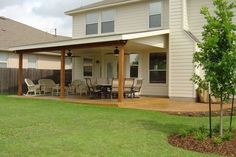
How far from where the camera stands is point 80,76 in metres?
24.7

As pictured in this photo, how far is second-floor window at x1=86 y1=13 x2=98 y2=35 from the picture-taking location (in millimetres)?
23172

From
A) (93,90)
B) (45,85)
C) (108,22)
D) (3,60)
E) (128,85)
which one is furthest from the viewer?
(3,60)

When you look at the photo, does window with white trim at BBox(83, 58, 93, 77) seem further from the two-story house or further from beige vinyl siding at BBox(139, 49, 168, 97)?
beige vinyl siding at BBox(139, 49, 168, 97)

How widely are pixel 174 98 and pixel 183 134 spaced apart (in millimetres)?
10076

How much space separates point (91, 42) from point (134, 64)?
209 inches

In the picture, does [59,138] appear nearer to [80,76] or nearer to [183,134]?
[183,134]

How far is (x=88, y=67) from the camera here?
24422 millimetres

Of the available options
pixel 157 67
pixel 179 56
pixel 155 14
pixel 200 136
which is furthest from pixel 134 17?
pixel 200 136

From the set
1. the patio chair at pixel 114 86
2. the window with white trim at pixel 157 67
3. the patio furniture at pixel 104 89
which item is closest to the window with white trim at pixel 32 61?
the patio furniture at pixel 104 89

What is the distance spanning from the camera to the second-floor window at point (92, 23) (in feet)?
76.0

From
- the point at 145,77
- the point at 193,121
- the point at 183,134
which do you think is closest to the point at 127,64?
the point at 145,77

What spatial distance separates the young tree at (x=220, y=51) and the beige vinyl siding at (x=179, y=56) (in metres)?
9.45

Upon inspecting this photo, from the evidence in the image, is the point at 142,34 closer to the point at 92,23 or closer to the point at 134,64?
the point at 134,64

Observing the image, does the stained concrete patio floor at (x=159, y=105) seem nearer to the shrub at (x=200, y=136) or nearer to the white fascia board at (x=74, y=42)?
the white fascia board at (x=74, y=42)
